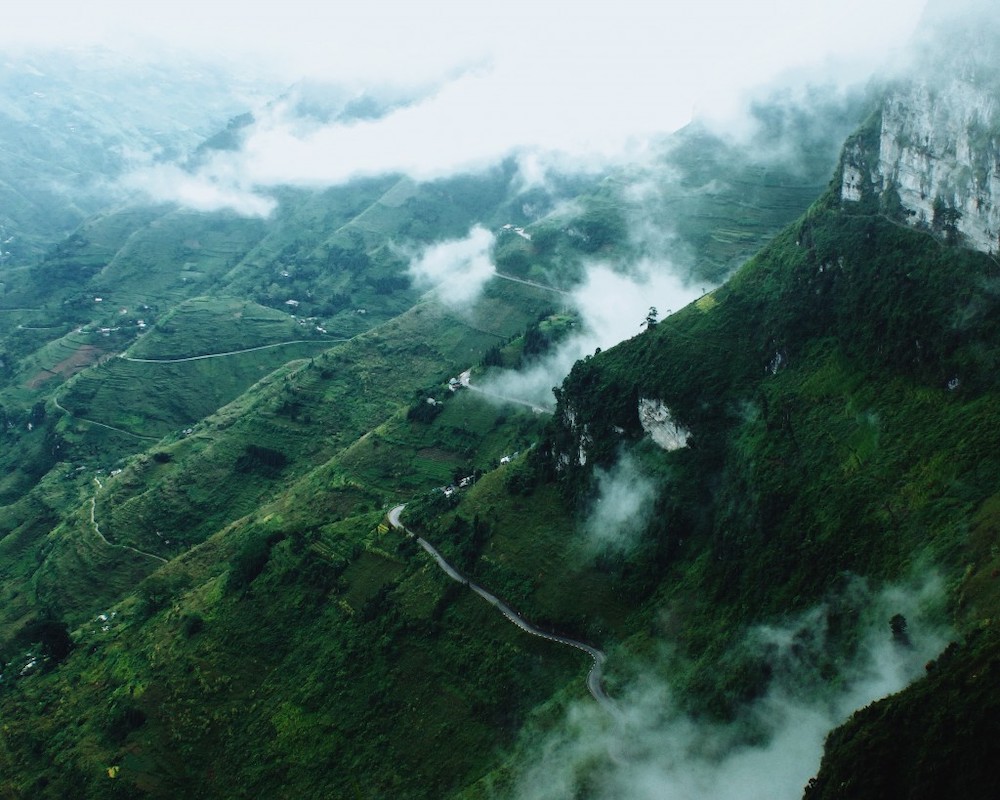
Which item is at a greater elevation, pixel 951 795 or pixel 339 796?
pixel 339 796

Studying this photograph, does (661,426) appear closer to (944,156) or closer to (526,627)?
(526,627)

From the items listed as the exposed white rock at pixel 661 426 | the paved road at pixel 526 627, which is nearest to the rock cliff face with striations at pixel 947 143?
the exposed white rock at pixel 661 426

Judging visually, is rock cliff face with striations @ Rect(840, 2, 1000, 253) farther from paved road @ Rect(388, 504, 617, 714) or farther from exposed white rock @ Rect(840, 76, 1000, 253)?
paved road @ Rect(388, 504, 617, 714)

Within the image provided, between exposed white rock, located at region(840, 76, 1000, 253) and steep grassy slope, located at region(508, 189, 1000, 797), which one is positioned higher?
exposed white rock, located at region(840, 76, 1000, 253)

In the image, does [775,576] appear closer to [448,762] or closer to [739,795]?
[739,795]

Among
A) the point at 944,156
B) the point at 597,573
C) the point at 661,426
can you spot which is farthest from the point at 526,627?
the point at 944,156

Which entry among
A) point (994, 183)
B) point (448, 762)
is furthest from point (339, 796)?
point (994, 183)

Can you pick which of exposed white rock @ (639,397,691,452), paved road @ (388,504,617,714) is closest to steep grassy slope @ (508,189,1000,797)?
exposed white rock @ (639,397,691,452)
